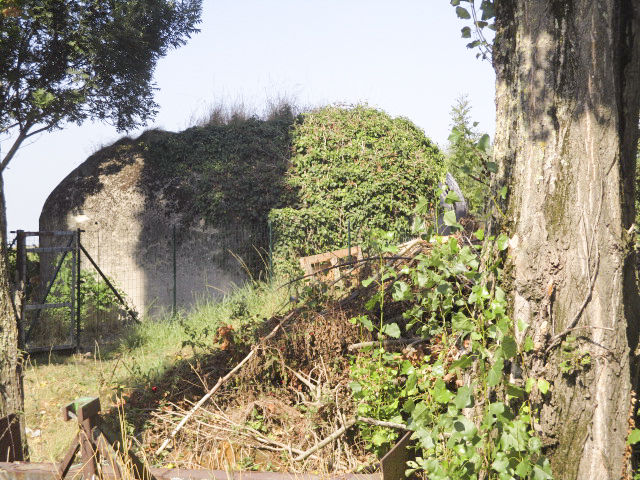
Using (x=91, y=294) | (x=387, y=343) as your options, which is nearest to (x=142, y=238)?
(x=91, y=294)

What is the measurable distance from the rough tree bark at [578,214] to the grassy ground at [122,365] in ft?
10.6

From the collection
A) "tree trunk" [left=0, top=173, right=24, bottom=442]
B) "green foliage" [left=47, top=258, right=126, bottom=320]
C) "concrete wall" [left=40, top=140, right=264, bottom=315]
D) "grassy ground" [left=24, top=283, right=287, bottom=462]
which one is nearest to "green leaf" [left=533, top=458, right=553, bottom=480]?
"grassy ground" [left=24, top=283, right=287, bottom=462]

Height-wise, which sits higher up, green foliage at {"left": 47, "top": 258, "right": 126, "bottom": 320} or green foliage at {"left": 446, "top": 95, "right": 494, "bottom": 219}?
green foliage at {"left": 446, "top": 95, "right": 494, "bottom": 219}

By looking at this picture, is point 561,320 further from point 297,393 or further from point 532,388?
point 297,393

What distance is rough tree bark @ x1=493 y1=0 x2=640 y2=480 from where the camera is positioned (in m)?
3.44

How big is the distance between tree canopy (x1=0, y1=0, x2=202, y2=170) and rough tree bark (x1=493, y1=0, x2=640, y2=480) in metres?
13.1

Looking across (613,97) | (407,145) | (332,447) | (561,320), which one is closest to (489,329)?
(561,320)

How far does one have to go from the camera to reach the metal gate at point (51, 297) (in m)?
10.2

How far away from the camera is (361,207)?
13422mm

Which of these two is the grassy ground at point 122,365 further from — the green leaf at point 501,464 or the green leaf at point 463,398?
the green leaf at point 501,464

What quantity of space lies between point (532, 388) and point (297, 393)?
7.71 ft

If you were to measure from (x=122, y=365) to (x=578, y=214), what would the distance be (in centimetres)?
674

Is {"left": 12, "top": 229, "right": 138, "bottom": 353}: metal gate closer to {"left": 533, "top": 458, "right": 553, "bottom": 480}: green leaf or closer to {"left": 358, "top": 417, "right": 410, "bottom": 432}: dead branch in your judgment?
{"left": 358, "top": 417, "right": 410, "bottom": 432}: dead branch

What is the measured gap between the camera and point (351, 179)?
1371 centimetres
